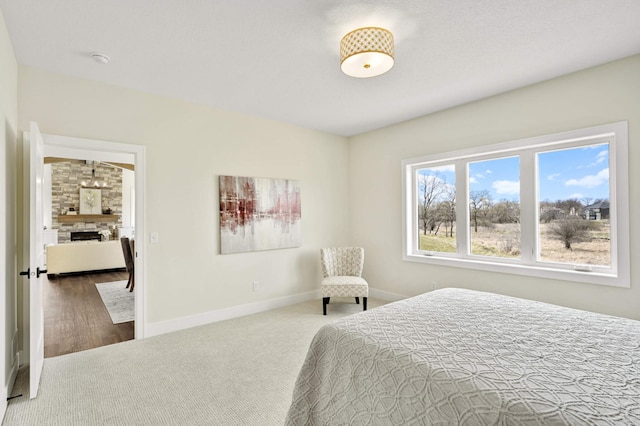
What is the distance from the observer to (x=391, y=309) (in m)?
2.08

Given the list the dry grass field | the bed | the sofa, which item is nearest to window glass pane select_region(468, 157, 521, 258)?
the dry grass field

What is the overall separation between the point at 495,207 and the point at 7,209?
4.47m

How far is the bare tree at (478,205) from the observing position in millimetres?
3729

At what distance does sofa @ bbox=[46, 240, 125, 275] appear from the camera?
6.54 meters

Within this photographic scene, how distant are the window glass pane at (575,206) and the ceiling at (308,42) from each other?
0.82m

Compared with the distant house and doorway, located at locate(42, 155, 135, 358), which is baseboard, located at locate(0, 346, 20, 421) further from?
the distant house

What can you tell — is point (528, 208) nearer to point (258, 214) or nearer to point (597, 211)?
point (597, 211)

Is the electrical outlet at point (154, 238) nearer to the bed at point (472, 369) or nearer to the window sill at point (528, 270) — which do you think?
the bed at point (472, 369)

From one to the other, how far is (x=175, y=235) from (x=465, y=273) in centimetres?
339

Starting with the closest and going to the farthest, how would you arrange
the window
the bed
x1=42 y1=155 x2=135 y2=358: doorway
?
the bed → the window → x1=42 y1=155 x2=135 y2=358: doorway

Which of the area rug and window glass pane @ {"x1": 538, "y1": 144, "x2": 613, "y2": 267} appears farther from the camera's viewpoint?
the area rug

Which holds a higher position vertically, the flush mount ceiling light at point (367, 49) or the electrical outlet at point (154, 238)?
the flush mount ceiling light at point (367, 49)

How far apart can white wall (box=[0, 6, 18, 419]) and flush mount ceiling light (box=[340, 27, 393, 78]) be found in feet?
7.29

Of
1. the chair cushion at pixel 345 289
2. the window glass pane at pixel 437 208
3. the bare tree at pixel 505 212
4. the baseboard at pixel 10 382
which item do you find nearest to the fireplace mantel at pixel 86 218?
the baseboard at pixel 10 382
